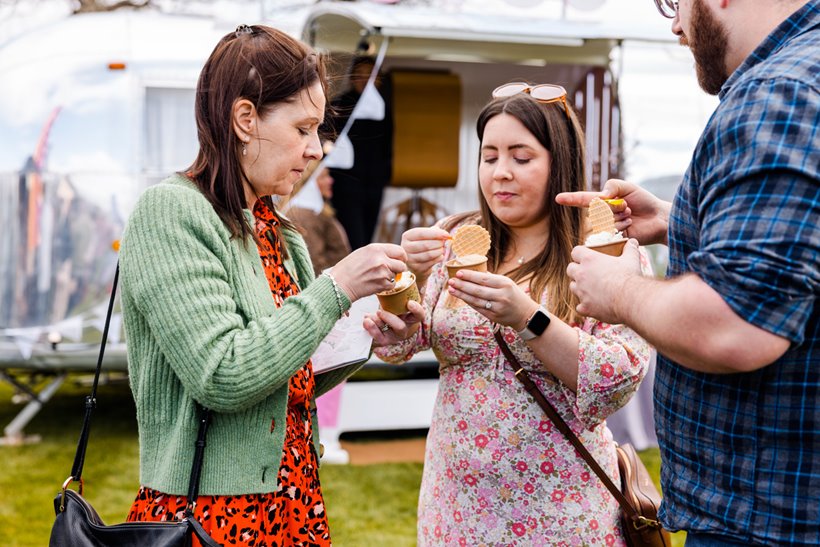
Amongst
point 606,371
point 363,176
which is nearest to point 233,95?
point 606,371

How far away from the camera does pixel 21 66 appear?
639cm

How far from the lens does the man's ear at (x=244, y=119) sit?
193 cm

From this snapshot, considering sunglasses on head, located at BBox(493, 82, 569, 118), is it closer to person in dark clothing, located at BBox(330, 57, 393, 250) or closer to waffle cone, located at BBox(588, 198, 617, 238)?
waffle cone, located at BBox(588, 198, 617, 238)

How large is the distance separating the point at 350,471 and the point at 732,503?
479 centimetres

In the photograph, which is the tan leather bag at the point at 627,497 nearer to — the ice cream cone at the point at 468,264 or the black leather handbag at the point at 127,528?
the ice cream cone at the point at 468,264

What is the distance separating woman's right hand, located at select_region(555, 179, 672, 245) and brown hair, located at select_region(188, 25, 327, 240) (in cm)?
87

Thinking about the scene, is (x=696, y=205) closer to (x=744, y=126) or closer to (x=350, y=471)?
(x=744, y=126)

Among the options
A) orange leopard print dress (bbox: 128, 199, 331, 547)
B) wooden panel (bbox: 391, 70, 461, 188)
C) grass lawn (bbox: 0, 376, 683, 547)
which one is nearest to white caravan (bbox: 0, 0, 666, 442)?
grass lawn (bbox: 0, 376, 683, 547)

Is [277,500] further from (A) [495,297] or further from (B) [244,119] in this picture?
(B) [244,119]

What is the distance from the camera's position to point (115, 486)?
5.68m

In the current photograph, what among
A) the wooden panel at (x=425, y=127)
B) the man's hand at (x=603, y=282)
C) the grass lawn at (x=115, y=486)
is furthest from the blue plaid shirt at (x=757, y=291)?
the wooden panel at (x=425, y=127)

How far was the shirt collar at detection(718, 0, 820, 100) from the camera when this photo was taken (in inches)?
58.4

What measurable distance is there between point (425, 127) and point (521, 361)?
21.7ft

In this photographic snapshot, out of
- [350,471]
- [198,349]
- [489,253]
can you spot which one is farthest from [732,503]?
[350,471]
